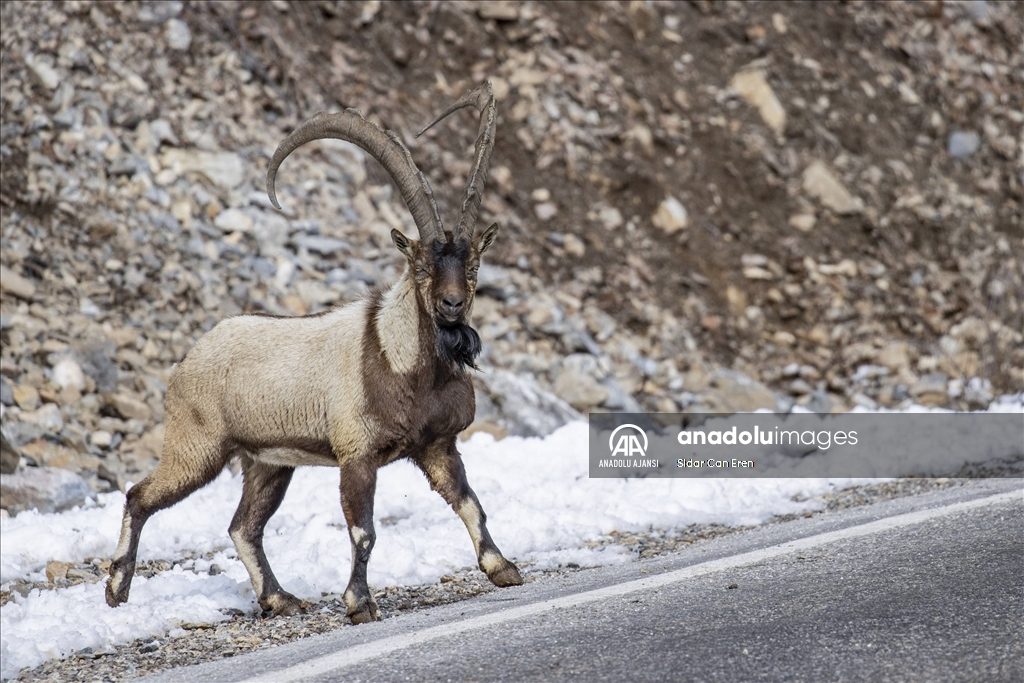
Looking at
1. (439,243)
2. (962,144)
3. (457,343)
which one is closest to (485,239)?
(439,243)

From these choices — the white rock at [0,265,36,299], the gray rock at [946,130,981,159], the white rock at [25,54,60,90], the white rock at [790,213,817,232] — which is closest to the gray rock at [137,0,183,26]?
the white rock at [25,54,60,90]

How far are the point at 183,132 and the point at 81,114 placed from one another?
1184 millimetres

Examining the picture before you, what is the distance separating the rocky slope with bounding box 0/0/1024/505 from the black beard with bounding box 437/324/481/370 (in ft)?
17.9

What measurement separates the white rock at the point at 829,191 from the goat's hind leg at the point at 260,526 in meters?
11.6

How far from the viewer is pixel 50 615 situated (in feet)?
21.6

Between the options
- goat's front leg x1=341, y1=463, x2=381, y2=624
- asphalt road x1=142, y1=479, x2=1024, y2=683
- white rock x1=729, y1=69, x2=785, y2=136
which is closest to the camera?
asphalt road x1=142, y1=479, x2=1024, y2=683

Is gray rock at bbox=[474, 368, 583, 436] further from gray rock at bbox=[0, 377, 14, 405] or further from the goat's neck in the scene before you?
the goat's neck

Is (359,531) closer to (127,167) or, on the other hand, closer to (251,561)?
(251,561)

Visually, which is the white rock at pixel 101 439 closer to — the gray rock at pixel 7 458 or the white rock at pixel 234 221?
the gray rock at pixel 7 458

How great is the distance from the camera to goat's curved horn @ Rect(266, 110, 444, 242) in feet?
21.0

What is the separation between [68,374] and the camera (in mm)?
11453

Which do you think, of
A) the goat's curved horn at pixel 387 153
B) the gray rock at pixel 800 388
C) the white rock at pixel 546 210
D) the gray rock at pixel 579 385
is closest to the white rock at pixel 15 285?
the gray rock at pixel 579 385

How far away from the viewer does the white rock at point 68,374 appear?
37.4 ft

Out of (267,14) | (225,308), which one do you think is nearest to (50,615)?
(225,308)
